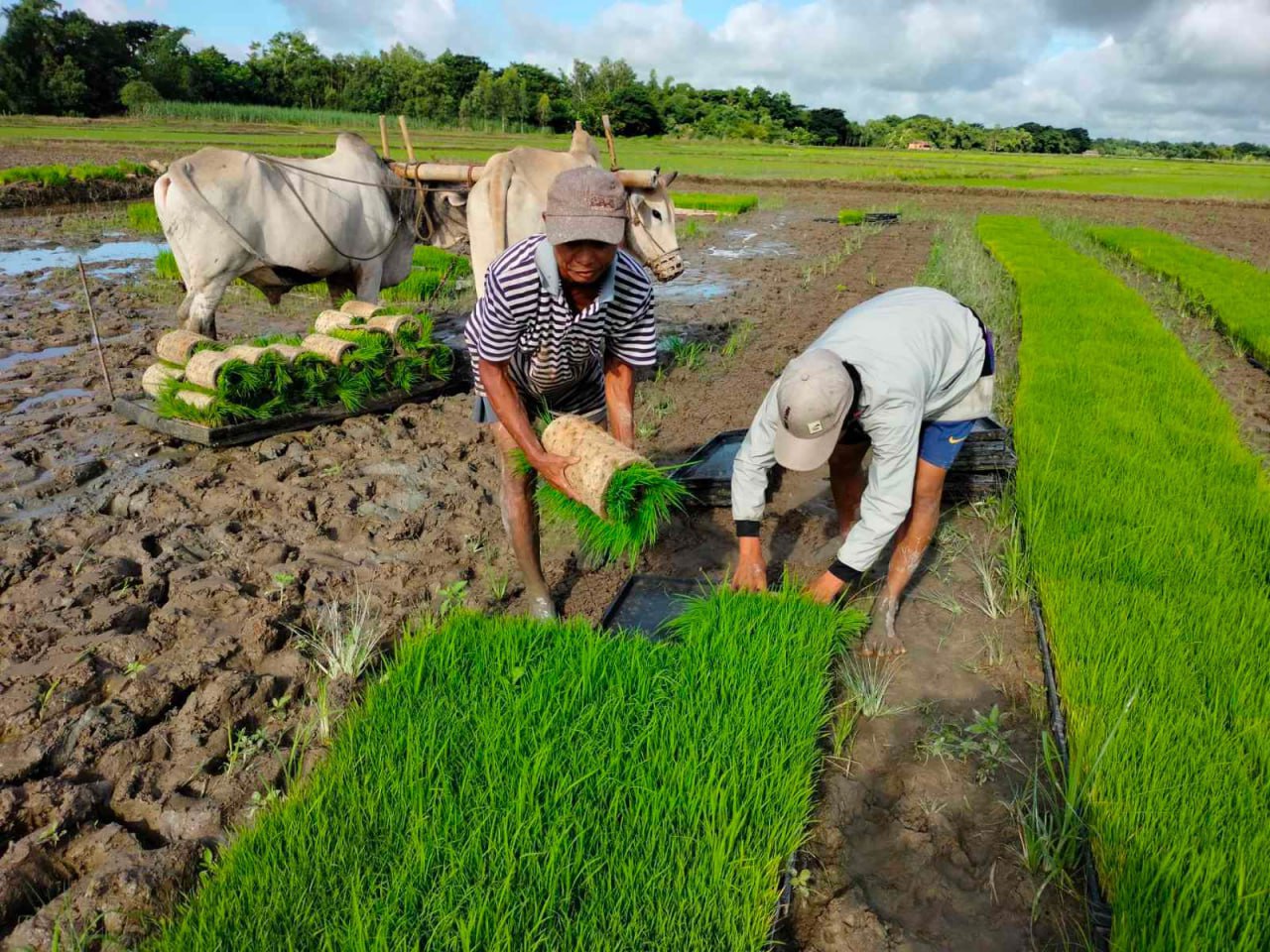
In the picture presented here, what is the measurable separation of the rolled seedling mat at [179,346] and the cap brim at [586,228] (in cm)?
355

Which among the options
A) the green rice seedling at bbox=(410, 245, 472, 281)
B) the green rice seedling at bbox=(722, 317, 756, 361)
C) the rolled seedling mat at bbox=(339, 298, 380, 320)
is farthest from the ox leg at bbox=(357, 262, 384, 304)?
the green rice seedling at bbox=(410, 245, 472, 281)

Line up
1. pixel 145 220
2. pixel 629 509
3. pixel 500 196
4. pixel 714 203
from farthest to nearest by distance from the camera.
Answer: pixel 714 203 < pixel 145 220 < pixel 500 196 < pixel 629 509

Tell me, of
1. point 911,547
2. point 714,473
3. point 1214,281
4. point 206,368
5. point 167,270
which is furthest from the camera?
point 1214,281

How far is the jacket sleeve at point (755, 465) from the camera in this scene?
2.56 metres

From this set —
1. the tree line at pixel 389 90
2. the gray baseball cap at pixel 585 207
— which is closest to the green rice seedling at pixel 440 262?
the gray baseball cap at pixel 585 207

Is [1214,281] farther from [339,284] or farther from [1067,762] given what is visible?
[339,284]

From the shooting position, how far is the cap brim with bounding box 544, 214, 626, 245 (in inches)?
83.3

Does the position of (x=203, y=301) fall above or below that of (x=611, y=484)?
below

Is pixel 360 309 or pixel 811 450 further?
pixel 360 309

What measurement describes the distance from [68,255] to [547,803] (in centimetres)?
1195

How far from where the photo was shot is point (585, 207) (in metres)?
2.11

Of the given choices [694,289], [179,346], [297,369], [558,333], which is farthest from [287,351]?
[694,289]

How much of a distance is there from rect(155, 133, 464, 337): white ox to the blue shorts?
4.24 metres

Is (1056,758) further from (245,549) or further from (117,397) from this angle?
(117,397)
